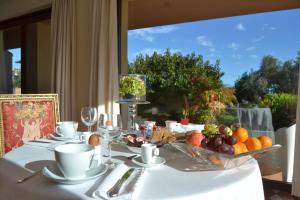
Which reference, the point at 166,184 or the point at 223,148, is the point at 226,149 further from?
the point at 166,184

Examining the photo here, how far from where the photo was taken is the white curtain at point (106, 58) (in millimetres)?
3381

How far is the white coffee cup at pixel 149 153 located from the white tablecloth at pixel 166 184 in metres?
0.04

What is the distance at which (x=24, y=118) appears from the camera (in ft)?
6.54

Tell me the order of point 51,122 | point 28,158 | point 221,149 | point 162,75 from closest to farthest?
1. point 221,149
2. point 28,158
3. point 51,122
4. point 162,75

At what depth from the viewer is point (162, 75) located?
3.82 m

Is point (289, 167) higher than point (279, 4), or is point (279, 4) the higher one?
point (279, 4)

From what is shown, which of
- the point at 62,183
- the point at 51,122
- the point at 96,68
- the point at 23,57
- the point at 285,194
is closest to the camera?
the point at 62,183

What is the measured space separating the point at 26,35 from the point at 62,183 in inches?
188

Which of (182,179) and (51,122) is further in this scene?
(51,122)

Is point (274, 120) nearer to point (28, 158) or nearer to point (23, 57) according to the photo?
point (28, 158)

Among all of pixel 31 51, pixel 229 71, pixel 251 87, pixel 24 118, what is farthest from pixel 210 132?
pixel 31 51

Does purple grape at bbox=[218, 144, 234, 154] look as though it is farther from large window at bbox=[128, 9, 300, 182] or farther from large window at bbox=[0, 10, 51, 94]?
large window at bbox=[0, 10, 51, 94]

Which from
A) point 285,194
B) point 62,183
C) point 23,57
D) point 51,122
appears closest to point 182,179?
point 62,183

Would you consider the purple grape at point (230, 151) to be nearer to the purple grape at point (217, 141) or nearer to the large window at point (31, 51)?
the purple grape at point (217, 141)
